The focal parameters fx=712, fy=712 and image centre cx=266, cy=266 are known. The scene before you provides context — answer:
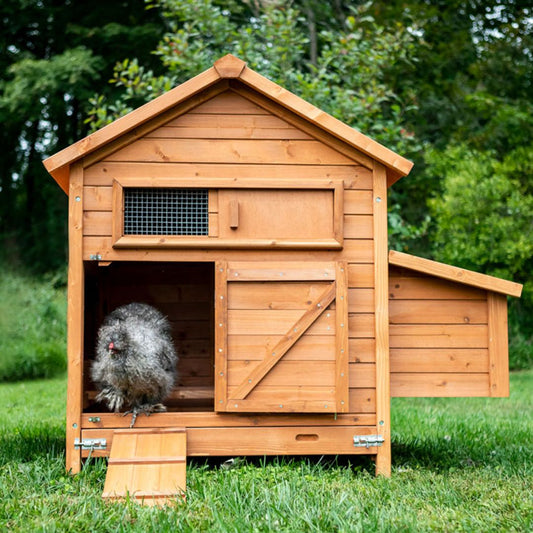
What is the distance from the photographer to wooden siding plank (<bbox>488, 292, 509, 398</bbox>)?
525 cm

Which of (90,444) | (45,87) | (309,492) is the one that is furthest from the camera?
(45,87)

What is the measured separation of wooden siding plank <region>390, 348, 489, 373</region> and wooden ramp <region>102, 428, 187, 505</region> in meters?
1.69

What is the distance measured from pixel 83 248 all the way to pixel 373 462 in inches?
104

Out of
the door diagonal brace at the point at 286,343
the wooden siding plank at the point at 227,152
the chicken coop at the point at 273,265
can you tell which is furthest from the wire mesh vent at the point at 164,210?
the door diagonal brace at the point at 286,343

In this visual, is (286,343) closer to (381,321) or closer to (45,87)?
(381,321)

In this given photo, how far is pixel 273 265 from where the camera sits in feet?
16.7

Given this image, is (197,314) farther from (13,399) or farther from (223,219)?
(13,399)

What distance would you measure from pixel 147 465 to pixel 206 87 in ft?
8.72

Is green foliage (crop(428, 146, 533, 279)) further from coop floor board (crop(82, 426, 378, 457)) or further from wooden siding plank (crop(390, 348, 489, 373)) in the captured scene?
coop floor board (crop(82, 426, 378, 457))

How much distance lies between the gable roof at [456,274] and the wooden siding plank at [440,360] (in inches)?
19.1

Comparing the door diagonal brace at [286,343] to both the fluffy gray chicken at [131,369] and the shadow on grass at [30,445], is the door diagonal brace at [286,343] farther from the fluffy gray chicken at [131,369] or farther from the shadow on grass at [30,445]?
the shadow on grass at [30,445]

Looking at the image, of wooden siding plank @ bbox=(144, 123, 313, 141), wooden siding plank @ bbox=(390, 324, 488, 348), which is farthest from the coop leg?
wooden siding plank @ bbox=(144, 123, 313, 141)

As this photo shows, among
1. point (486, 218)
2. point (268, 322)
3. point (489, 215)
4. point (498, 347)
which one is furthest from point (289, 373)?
point (489, 215)

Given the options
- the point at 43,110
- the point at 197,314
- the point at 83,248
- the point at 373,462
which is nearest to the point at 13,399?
the point at 197,314
